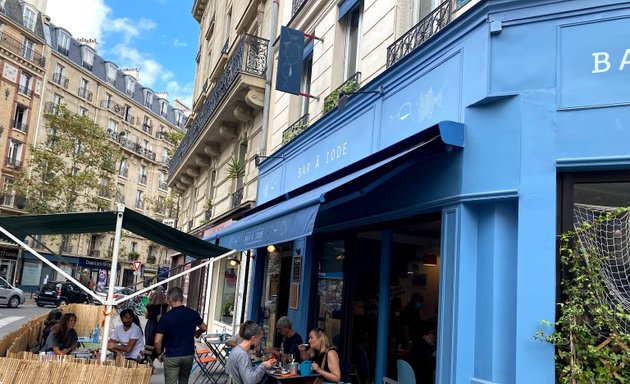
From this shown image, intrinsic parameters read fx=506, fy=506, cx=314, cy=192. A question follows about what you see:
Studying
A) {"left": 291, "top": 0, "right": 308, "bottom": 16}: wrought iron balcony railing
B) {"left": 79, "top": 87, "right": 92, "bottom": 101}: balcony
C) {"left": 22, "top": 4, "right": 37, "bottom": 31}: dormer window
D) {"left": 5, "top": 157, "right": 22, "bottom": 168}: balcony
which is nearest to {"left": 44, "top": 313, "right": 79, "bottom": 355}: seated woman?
{"left": 291, "top": 0, "right": 308, "bottom": 16}: wrought iron balcony railing

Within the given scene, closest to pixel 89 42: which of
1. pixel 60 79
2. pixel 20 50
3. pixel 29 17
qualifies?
pixel 60 79

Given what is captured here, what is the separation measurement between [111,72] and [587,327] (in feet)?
187

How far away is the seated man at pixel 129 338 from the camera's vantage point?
316 inches

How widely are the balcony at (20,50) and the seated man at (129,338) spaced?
122 ft

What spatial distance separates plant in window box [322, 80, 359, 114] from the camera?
8133 mm

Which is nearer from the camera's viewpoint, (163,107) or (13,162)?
(13,162)

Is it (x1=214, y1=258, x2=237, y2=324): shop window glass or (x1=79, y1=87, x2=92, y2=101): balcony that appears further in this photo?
(x1=79, y1=87, x2=92, y2=101): balcony

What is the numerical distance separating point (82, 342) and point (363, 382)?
19.0 feet

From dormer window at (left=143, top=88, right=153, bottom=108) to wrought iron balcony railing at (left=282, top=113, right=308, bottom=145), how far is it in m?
53.5

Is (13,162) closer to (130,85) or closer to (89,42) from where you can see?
(89,42)

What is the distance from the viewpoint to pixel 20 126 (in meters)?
39.3

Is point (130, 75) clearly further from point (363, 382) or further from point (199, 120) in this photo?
point (363, 382)

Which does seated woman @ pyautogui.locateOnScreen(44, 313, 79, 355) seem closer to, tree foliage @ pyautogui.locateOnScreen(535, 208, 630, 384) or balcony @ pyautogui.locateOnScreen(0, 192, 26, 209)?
tree foliage @ pyautogui.locateOnScreen(535, 208, 630, 384)

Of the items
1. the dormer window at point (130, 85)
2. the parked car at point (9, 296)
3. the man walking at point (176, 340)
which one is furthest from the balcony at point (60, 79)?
the man walking at point (176, 340)
